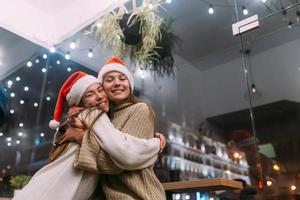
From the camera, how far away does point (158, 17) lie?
240 cm

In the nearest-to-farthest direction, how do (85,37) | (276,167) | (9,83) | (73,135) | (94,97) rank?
(73,135) → (94,97) → (276,167) → (9,83) → (85,37)

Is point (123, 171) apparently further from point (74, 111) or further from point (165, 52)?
point (165, 52)

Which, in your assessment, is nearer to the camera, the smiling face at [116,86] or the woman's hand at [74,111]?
the woman's hand at [74,111]

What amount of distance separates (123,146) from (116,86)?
376 millimetres

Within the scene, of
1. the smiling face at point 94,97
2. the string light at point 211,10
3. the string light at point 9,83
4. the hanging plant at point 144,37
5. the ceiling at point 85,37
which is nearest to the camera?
the smiling face at point 94,97

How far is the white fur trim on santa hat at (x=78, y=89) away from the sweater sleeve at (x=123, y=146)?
0.17 metres

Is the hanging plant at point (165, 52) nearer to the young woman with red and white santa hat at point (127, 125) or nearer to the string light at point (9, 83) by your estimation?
the young woman with red and white santa hat at point (127, 125)

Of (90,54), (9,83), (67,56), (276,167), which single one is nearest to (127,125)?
(276,167)

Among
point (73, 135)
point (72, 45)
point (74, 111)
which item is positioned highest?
point (72, 45)

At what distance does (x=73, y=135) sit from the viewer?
119 centimetres

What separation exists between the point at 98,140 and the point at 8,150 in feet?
6.44

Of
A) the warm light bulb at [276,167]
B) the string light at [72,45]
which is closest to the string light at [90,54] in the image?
the string light at [72,45]

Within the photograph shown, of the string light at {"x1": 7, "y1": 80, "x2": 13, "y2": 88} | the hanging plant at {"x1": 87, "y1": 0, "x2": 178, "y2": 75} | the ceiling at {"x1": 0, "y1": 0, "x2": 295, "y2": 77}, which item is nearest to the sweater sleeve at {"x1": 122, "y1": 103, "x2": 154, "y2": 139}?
the ceiling at {"x1": 0, "y1": 0, "x2": 295, "y2": 77}

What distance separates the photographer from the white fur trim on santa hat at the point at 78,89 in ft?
4.28
